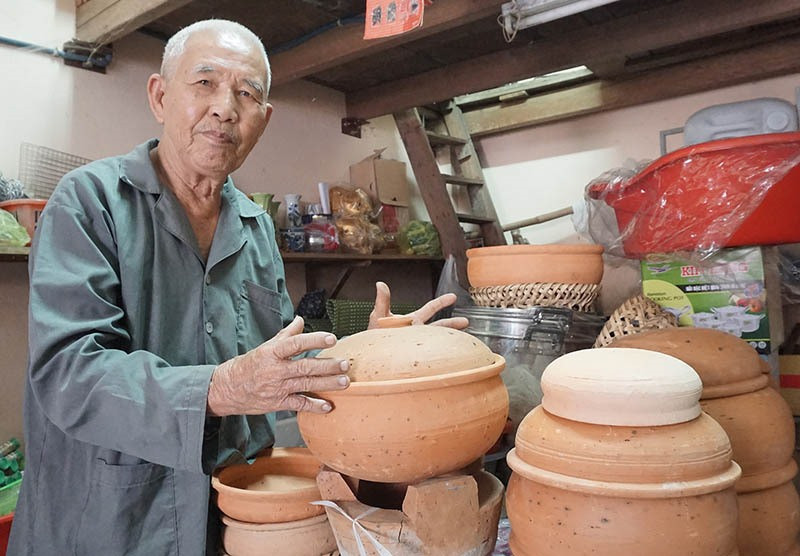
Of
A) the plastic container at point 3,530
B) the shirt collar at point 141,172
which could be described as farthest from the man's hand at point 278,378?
the plastic container at point 3,530

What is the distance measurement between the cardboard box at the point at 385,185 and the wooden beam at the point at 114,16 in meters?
1.69

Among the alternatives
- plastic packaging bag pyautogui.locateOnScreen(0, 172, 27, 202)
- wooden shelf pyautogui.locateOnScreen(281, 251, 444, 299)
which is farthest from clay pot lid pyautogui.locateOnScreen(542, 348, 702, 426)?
wooden shelf pyautogui.locateOnScreen(281, 251, 444, 299)

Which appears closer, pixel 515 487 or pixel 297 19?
pixel 515 487

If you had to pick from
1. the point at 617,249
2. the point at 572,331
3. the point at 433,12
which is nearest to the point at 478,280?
the point at 572,331

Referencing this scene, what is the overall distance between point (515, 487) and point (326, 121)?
319 centimetres

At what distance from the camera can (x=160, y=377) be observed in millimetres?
989

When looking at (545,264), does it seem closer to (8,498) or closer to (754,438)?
(754,438)

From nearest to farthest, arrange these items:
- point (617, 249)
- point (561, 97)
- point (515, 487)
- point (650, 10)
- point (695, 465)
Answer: point (695, 465), point (515, 487), point (617, 249), point (650, 10), point (561, 97)

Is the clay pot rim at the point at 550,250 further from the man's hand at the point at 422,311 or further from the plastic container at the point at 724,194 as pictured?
the man's hand at the point at 422,311

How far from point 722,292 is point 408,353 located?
1.59 m

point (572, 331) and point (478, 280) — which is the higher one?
point (478, 280)

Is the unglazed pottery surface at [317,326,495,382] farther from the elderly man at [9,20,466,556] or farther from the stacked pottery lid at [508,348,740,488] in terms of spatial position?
the stacked pottery lid at [508,348,740,488]

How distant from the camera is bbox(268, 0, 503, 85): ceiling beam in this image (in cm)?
222

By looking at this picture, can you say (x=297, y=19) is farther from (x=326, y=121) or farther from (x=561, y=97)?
(x=561, y=97)
